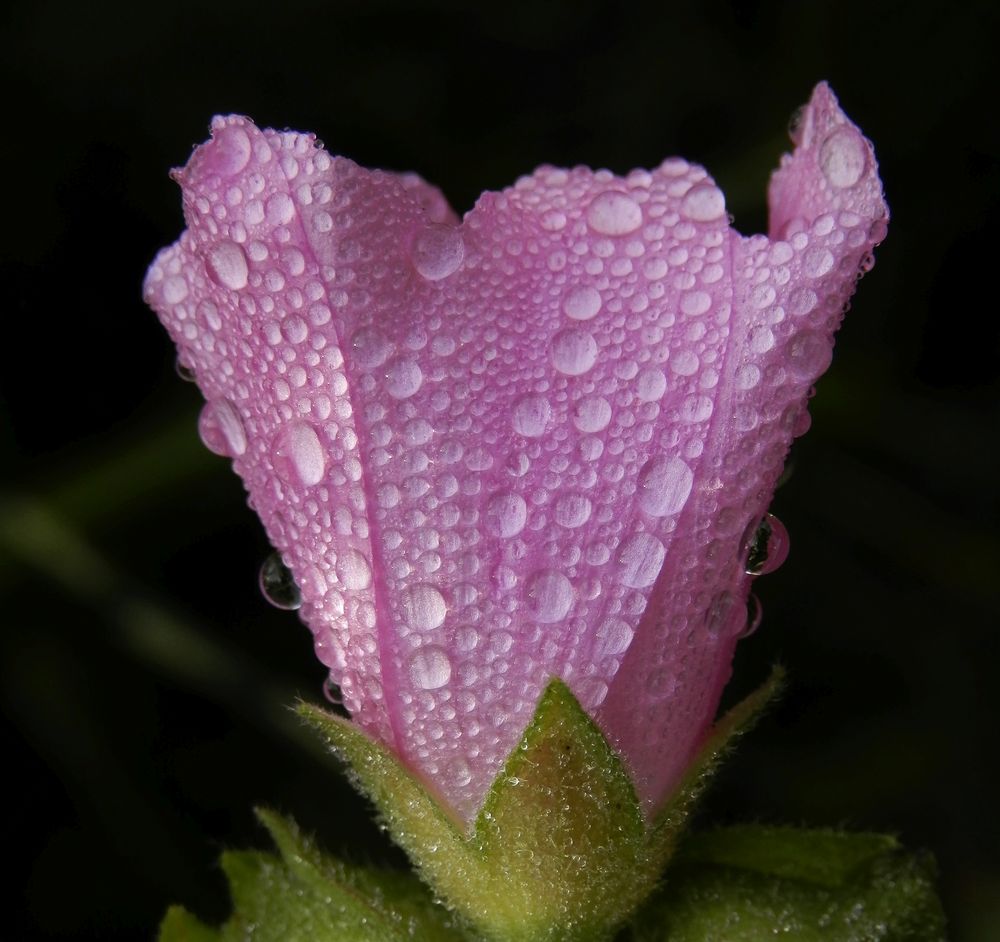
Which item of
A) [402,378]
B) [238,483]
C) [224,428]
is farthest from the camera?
[238,483]

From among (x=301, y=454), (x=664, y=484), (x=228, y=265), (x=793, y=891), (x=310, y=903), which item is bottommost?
(x=793, y=891)

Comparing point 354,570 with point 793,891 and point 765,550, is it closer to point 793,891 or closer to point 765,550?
point 765,550

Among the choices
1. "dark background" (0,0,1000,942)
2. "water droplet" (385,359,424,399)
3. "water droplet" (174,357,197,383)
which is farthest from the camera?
"dark background" (0,0,1000,942)

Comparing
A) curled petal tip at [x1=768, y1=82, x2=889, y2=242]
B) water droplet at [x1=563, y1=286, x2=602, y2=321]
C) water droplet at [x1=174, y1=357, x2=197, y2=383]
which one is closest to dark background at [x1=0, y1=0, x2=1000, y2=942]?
water droplet at [x1=174, y1=357, x2=197, y2=383]

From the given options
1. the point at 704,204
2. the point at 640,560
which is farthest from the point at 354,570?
the point at 704,204

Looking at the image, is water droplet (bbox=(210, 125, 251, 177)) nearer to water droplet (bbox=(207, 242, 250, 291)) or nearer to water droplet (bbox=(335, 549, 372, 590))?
water droplet (bbox=(207, 242, 250, 291))

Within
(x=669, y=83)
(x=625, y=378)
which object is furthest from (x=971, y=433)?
(x=625, y=378)

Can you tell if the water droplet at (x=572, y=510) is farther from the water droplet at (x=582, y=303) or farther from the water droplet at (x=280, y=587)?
the water droplet at (x=280, y=587)
